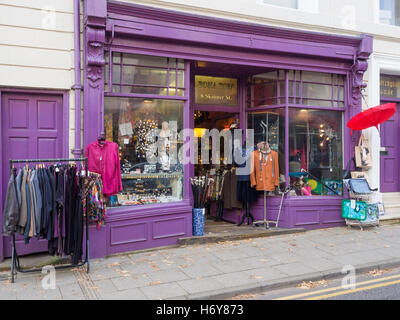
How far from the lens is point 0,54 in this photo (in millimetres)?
6539

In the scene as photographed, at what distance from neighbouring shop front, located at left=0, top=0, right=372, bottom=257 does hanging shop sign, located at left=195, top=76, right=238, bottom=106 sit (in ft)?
0.08

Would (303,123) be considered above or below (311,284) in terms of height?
above

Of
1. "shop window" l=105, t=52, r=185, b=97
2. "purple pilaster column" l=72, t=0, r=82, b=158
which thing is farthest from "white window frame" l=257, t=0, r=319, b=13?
"purple pilaster column" l=72, t=0, r=82, b=158

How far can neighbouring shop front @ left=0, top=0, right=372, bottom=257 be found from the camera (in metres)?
7.22

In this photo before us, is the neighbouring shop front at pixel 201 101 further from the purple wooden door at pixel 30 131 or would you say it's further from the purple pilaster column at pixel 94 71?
the purple wooden door at pixel 30 131

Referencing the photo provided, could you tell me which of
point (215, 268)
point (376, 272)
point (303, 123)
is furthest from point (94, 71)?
point (376, 272)

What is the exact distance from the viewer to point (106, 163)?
22.9 ft

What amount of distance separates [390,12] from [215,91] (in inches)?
216

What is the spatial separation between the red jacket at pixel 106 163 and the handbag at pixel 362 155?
5944mm

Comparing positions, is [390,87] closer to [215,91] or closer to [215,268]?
[215,91]

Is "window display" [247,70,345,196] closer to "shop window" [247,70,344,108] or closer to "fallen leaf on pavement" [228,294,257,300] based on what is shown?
"shop window" [247,70,344,108]

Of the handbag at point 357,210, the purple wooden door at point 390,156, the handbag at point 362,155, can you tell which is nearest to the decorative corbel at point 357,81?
the handbag at point 362,155

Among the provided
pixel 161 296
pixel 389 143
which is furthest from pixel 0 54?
pixel 389 143
